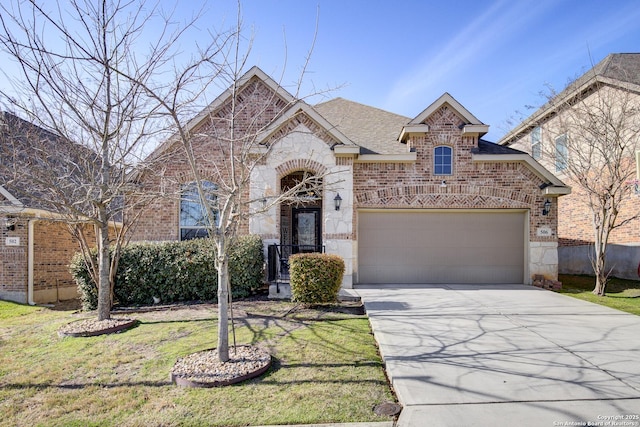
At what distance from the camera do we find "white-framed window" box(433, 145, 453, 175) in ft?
37.2

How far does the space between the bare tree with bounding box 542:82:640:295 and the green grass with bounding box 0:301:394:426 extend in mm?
7646

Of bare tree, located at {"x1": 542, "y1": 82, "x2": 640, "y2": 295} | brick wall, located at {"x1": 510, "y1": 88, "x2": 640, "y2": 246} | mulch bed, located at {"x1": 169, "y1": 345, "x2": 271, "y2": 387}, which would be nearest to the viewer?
mulch bed, located at {"x1": 169, "y1": 345, "x2": 271, "y2": 387}

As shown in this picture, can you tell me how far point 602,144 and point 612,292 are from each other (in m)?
4.01

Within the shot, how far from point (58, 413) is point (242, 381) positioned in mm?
1831

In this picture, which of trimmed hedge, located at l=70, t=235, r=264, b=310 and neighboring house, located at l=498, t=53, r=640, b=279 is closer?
trimmed hedge, located at l=70, t=235, r=264, b=310

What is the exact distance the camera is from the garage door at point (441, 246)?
11.5 metres

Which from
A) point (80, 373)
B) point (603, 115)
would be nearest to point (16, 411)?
point (80, 373)

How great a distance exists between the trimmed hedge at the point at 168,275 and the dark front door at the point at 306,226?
10.7 ft

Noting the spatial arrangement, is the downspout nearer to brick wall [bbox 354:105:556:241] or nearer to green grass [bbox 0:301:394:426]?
green grass [bbox 0:301:394:426]

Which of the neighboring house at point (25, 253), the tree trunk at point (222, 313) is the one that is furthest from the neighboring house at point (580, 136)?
the neighboring house at point (25, 253)

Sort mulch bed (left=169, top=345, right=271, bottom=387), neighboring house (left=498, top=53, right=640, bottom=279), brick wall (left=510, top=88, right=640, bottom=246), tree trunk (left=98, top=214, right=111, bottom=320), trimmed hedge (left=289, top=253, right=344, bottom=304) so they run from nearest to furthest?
mulch bed (left=169, top=345, right=271, bottom=387), tree trunk (left=98, top=214, right=111, bottom=320), trimmed hedge (left=289, top=253, right=344, bottom=304), neighboring house (left=498, top=53, right=640, bottom=279), brick wall (left=510, top=88, right=640, bottom=246)

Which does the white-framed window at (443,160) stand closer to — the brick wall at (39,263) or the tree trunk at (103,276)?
the tree trunk at (103,276)

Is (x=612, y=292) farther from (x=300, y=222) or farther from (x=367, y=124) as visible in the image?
(x=300, y=222)


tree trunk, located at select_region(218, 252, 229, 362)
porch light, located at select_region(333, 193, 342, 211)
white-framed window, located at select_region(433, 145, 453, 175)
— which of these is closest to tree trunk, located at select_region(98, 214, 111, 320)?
tree trunk, located at select_region(218, 252, 229, 362)
